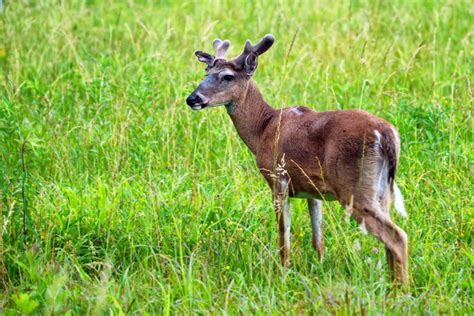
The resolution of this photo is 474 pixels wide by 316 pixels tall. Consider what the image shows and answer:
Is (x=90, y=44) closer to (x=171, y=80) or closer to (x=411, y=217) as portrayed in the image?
(x=171, y=80)

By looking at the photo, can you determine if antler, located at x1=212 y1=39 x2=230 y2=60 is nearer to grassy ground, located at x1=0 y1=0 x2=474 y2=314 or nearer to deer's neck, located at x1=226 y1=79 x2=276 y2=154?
deer's neck, located at x1=226 y1=79 x2=276 y2=154

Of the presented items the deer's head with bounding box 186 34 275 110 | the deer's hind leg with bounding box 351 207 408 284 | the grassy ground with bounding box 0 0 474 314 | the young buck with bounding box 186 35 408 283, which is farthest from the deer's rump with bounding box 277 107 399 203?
the deer's head with bounding box 186 34 275 110

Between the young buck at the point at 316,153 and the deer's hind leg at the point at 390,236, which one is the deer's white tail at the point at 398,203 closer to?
the young buck at the point at 316,153

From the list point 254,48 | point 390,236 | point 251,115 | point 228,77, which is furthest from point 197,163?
point 390,236

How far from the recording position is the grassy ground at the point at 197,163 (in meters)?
4.76

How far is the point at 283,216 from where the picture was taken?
538cm

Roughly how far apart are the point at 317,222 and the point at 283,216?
0.25 m

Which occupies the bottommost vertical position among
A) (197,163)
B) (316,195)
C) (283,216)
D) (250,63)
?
(197,163)

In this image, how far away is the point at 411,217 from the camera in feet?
18.5

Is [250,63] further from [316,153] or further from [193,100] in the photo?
[316,153]

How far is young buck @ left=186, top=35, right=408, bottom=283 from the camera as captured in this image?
4.96 m

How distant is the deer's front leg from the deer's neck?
507 millimetres

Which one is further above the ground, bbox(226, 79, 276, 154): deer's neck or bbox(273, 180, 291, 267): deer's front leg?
bbox(226, 79, 276, 154): deer's neck

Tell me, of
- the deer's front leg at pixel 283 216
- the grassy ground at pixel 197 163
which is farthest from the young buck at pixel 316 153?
the grassy ground at pixel 197 163
